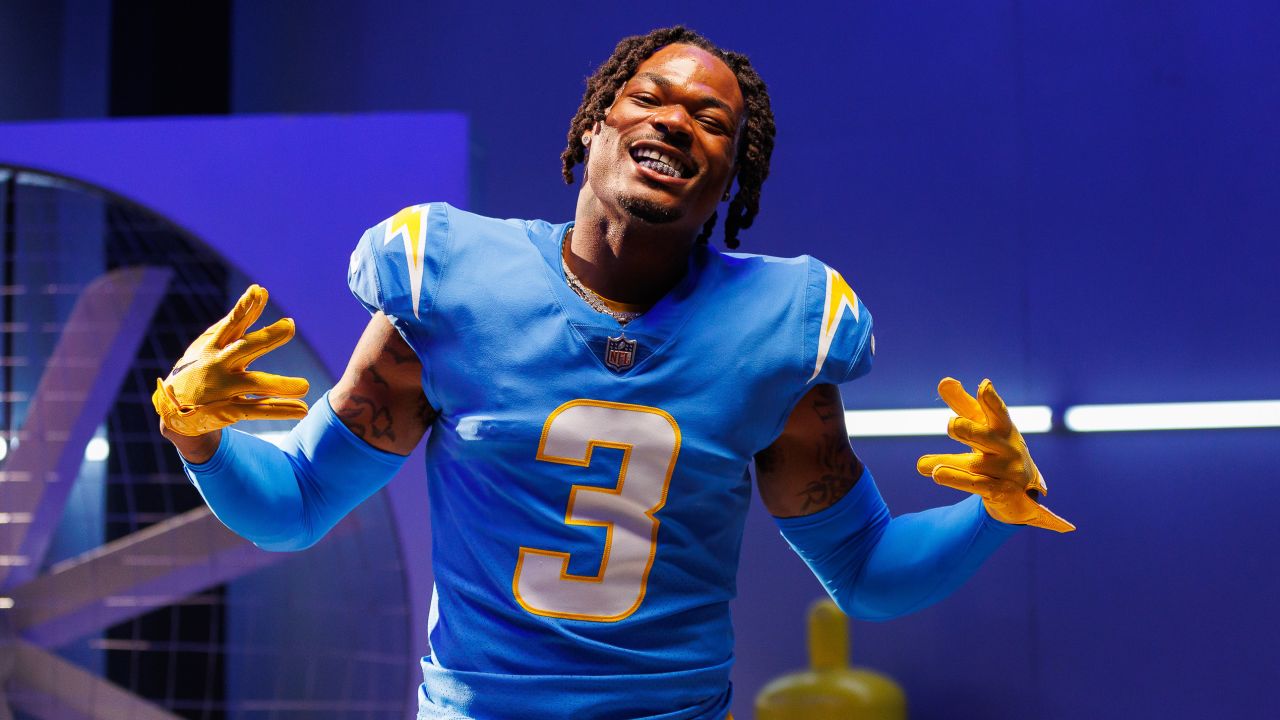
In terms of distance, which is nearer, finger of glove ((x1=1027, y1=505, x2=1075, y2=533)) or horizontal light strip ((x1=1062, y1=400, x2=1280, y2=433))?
finger of glove ((x1=1027, y1=505, x2=1075, y2=533))

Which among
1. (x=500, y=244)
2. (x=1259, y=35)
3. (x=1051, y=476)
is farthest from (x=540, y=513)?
(x=1259, y=35)

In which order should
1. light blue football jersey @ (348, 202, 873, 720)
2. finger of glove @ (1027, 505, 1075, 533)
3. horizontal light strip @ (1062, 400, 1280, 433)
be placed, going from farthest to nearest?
horizontal light strip @ (1062, 400, 1280, 433) → finger of glove @ (1027, 505, 1075, 533) → light blue football jersey @ (348, 202, 873, 720)

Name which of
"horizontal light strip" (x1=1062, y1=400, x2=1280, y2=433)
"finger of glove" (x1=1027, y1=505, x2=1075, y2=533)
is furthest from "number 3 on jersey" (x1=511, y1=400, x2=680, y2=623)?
"horizontal light strip" (x1=1062, y1=400, x2=1280, y2=433)

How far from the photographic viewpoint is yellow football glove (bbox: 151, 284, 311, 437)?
3.33 feet

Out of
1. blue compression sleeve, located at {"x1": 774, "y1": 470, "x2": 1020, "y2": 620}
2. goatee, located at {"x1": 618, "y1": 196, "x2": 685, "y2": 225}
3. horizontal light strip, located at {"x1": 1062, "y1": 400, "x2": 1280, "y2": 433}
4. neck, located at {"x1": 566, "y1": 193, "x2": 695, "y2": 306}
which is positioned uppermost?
goatee, located at {"x1": 618, "y1": 196, "x2": 685, "y2": 225}

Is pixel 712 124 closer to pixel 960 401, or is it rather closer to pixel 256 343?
pixel 960 401

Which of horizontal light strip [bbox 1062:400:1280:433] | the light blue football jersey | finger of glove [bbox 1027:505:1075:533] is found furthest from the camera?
horizontal light strip [bbox 1062:400:1280:433]

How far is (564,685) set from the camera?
3.23 ft

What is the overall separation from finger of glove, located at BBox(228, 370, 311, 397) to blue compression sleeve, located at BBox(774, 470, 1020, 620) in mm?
487

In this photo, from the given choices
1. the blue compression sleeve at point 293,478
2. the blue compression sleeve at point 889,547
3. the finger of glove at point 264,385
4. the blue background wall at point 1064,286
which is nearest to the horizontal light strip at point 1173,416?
the blue background wall at point 1064,286

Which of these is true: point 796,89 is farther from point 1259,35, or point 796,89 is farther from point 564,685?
point 564,685

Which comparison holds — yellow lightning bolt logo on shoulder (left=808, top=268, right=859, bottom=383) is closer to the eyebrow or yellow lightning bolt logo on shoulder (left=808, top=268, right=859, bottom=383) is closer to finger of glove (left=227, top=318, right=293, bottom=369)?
the eyebrow

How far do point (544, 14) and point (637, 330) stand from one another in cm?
150

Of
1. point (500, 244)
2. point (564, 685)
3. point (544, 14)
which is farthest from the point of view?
point (544, 14)
